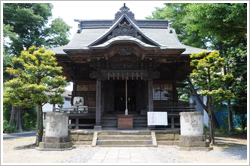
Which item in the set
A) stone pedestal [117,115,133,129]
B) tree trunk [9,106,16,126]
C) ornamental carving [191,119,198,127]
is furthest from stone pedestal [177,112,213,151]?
tree trunk [9,106,16,126]

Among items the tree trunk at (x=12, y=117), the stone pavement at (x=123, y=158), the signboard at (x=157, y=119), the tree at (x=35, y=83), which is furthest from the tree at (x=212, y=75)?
the tree trunk at (x=12, y=117)

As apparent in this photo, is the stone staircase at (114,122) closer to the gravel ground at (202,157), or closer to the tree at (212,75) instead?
the gravel ground at (202,157)

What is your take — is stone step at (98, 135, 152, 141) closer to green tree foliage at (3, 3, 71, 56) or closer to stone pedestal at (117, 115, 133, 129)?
stone pedestal at (117, 115, 133, 129)

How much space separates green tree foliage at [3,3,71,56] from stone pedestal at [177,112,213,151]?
17.9m

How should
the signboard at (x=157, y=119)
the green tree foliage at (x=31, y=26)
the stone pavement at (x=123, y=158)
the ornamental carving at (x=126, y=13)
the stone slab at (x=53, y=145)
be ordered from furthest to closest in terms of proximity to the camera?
the green tree foliage at (x=31, y=26) → the ornamental carving at (x=126, y=13) → the signboard at (x=157, y=119) → the stone slab at (x=53, y=145) → the stone pavement at (x=123, y=158)

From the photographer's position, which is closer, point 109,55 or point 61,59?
point 109,55

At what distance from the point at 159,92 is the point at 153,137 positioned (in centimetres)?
491

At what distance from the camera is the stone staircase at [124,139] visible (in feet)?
31.8

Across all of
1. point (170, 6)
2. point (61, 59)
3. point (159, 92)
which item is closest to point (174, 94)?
point (159, 92)

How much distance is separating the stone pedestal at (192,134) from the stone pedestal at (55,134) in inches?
216

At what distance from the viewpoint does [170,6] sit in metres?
21.9

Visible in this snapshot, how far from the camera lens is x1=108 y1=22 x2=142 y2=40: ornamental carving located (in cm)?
1220

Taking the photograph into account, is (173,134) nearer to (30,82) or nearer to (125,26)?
(125,26)

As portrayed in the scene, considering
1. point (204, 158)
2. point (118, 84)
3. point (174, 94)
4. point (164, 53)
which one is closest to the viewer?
point (204, 158)
